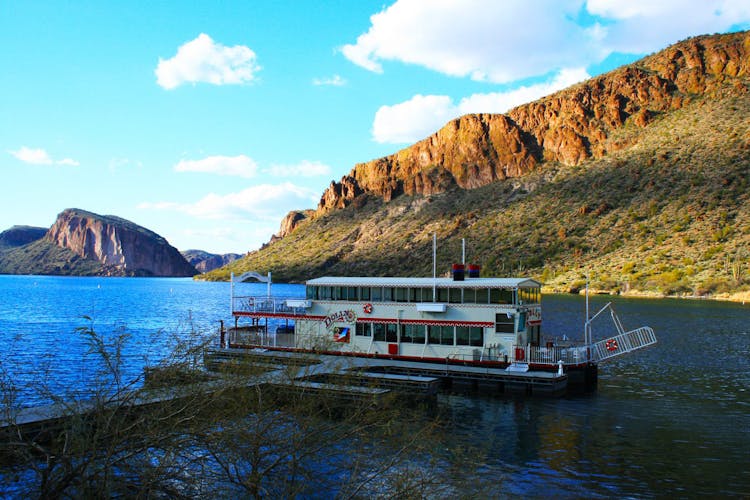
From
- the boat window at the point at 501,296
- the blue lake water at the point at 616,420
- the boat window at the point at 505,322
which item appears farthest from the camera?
the boat window at the point at 501,296

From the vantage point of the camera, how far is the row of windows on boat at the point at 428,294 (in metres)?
34.5

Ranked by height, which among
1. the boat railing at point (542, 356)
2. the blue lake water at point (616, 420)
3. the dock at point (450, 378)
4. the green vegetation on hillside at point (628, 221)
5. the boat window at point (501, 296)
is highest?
the green vegetation on hillside at point (628, 221)

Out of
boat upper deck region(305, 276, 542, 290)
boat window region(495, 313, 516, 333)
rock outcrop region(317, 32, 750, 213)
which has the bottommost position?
boat window region(495, 313, 516, 333)

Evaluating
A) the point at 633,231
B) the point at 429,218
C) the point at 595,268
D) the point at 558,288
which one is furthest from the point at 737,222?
the point at 429,218

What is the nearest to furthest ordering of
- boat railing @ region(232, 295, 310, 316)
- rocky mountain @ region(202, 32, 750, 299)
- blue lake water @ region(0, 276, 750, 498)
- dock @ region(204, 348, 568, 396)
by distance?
blue lake water @ region(0, 276, 750, 498)
dock @ region(204, 348, 568, 396)
boat railing @ region(232, 295, 310, 316)
rocky mountain @ region(202, 32, 750, 299)

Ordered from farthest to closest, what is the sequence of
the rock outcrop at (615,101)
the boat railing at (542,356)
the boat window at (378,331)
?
the rock outcrop at (615,101) < the boat window at (378,331) < the boat railing at (542,356)

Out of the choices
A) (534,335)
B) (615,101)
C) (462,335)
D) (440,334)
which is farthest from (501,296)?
(615,101)

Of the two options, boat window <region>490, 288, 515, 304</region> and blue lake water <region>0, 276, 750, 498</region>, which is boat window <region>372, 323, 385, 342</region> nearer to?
blue lake water <region>0, 276, 750, 498</region>

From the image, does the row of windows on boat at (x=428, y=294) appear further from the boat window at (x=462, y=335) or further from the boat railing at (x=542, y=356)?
the boat railing at (x=542, y=356)

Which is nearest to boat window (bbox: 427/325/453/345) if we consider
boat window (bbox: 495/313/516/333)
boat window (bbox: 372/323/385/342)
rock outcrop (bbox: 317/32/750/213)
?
boat window (bbox: 495/313/516/333)

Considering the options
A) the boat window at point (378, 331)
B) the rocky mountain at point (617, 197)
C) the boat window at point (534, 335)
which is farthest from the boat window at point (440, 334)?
the rocky mountain at point (617, 197)

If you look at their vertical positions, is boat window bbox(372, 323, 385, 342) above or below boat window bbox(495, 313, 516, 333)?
below

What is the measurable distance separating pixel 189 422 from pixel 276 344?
2859 cm

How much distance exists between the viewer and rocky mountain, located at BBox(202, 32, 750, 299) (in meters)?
109
